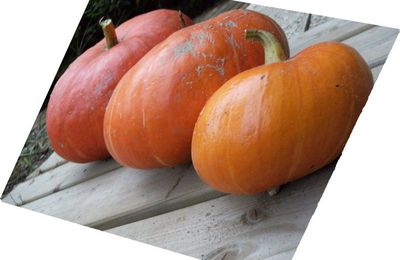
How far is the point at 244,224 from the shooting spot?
97 centimetres

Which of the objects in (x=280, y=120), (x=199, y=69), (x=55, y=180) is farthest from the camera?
(x=55, y=180)

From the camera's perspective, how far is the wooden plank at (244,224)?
3.03 feet

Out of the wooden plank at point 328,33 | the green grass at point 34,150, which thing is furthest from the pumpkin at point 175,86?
the green grass at point 34,150

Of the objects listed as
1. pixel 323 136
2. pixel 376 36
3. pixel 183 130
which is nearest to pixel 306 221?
pixel 323 136

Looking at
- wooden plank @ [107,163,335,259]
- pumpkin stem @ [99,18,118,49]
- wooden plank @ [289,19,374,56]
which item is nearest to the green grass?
pumpkin stem @ [99,18,118,49]

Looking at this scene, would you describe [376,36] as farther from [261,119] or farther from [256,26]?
[261,119]

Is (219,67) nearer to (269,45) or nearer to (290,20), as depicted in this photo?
(269,45)

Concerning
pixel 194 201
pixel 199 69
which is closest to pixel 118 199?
pixel 194 201

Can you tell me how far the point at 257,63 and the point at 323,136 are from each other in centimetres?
17

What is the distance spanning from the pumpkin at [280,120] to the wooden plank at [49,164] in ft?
1.29

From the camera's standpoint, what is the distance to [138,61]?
1.13 m

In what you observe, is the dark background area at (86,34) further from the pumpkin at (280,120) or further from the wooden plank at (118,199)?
the pumpkin at (280,120)

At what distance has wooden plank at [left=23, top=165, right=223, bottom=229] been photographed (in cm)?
106

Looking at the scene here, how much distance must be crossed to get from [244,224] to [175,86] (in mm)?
195
